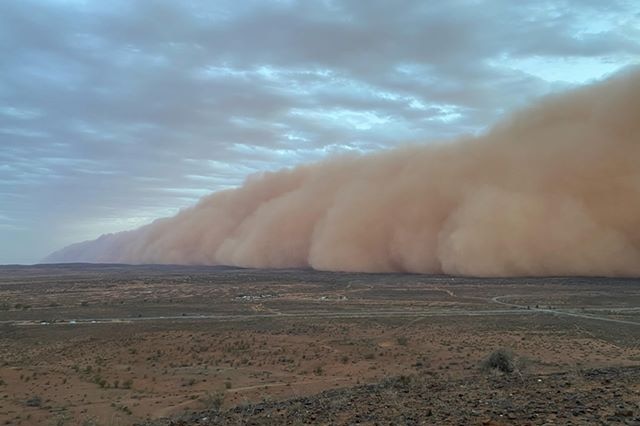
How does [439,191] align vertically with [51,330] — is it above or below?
above

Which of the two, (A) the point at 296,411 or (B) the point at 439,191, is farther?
(B) the point at 439,191

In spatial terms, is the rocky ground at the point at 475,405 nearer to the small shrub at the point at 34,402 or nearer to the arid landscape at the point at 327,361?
the arid landscape at the point at 327,361

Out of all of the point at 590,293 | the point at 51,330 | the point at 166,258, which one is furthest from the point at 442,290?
the point at 166,258

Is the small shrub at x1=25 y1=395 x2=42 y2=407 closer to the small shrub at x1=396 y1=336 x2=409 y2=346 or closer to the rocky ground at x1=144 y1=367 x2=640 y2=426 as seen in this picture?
the rocky ground at x1=144 y1=367 x2=640 y2=426

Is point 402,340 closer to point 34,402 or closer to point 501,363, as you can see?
point 501,363

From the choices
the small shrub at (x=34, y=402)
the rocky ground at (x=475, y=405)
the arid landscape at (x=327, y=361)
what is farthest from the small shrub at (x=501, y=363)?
the small shrub at (x=34, y=402)

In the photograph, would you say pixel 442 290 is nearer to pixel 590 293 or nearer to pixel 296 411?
pixel 590 293

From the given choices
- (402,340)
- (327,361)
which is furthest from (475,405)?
(402,340)
